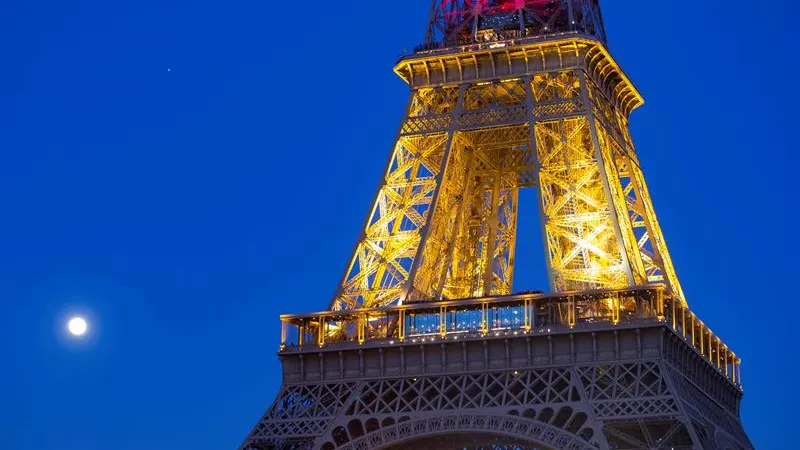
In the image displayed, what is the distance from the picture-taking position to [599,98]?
200 ft

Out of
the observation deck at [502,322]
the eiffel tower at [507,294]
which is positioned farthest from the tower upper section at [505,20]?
the observation deck at [502,322]

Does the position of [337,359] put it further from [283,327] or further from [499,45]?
[499,45]

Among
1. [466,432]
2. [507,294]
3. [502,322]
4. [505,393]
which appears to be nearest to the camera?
[466,432]

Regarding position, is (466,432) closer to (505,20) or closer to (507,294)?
(507,294)

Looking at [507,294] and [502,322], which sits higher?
[507,294]

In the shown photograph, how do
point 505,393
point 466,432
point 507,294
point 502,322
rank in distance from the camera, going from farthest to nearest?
point 507,294 < point 502,322 < point 505,393 < point 466,432

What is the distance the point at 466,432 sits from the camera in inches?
2025

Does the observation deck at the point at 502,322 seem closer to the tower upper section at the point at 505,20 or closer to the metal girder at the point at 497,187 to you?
the metal girder at the point at 497,187

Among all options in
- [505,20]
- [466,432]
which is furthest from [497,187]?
[466,432]

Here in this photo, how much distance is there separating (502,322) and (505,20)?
49.4 feet

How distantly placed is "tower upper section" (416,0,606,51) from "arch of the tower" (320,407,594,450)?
1636cm

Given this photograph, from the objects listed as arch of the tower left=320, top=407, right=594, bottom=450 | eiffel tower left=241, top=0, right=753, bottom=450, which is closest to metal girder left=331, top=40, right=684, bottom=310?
eiffel tower left=241, top=0, right=753, bottom=450

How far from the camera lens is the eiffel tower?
2020 inches

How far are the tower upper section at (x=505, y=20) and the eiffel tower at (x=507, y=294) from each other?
89mm
